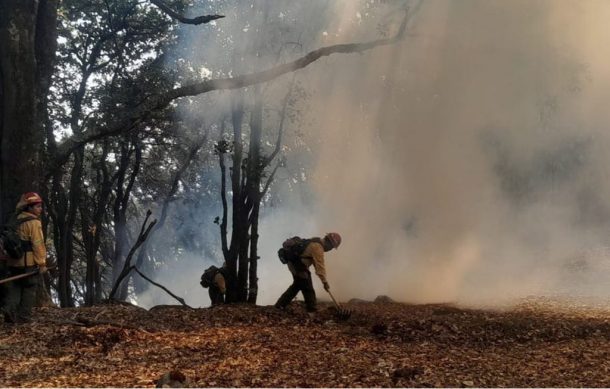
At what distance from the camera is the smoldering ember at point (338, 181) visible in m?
5.86

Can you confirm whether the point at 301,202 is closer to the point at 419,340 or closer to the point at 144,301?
the point at 144,301

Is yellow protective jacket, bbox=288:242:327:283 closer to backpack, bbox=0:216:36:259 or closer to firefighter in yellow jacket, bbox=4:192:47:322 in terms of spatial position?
firefighter in yellow jacket, bbox=4:192:47:322

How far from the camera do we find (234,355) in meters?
5.71

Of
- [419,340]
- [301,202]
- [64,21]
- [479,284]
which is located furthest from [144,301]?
[419,340]

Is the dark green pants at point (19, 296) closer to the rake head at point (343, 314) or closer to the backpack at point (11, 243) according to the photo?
the backpack at point (11, 243)

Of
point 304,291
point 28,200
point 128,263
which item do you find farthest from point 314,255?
point 128,263

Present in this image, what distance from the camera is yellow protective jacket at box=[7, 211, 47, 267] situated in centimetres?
697

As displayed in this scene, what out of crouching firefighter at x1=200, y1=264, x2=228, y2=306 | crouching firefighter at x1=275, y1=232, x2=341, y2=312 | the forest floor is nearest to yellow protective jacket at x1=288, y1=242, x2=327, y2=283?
crouching firefighter at x1=275, y1=232, x2=341, y2=312

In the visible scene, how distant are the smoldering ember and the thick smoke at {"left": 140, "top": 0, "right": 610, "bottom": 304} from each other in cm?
5

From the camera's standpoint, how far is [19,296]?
7078 millimetres

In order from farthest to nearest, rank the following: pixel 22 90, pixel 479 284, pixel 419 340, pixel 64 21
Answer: pixel 64 21
pixel 479 284
pixel 22 90
pixel 419 340

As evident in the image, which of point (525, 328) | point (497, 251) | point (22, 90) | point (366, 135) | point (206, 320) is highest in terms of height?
point (366, 135)

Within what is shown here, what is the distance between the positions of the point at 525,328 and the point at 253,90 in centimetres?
654

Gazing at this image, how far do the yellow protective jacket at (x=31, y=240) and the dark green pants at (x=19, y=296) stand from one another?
0.09 meters
